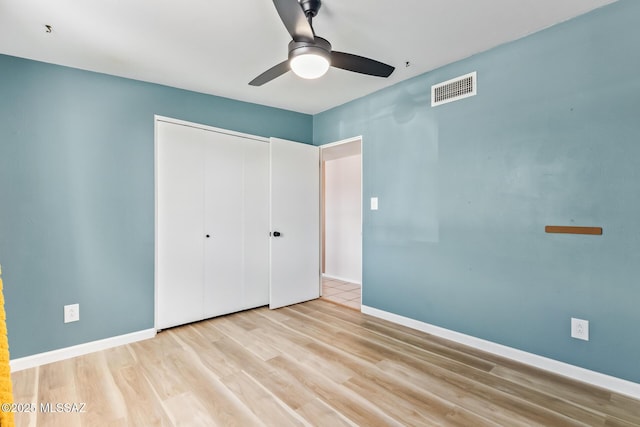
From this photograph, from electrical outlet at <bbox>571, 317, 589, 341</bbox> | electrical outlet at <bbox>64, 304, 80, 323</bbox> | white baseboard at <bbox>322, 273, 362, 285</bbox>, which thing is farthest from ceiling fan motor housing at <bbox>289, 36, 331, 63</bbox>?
white baseboard at <bbox>322, 273, 362, 285</bbox>

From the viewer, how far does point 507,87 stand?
2508 millimetres

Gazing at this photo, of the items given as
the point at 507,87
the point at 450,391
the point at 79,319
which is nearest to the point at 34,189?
the point at 79,319

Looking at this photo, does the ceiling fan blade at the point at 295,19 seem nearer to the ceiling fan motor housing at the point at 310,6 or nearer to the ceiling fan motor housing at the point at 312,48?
the ceiling fan motor housing at the point at 312,48

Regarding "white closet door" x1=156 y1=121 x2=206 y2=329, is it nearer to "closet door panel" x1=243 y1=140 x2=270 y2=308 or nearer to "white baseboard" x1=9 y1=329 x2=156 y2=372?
"white baseboard" x1=9 y1=329 x2=156 y2=372

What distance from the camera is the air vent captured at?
2.71m

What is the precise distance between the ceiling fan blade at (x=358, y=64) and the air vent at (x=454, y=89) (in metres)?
0.93

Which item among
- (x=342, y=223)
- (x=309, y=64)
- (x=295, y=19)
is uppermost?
(x=295, y=19)

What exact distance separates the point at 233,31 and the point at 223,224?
192 cm

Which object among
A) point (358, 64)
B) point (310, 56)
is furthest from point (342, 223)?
point (310, 56)

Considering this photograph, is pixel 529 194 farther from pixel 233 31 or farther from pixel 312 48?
pixel 233 31

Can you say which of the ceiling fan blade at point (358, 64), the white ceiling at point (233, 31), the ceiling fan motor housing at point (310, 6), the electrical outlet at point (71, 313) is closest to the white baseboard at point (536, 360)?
the ceiling fan blade at point (358, 64)

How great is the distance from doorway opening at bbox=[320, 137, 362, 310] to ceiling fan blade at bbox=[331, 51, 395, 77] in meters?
2.70

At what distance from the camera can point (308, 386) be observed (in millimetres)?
2160

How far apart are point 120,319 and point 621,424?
3.64 m
